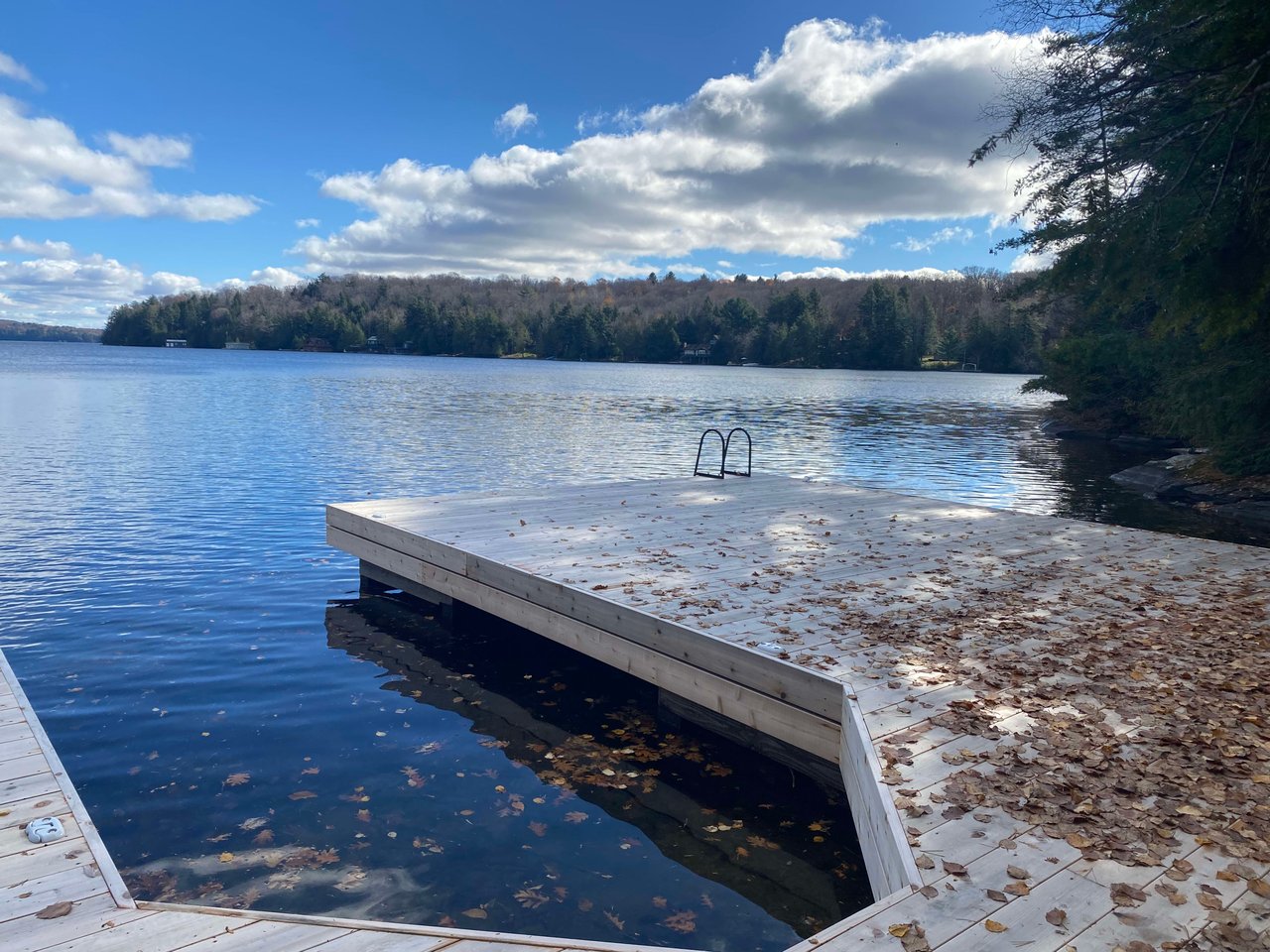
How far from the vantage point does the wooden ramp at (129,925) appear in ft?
9.84

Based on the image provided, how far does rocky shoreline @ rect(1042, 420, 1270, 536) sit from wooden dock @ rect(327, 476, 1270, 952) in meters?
7.88

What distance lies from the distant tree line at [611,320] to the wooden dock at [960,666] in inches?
4013

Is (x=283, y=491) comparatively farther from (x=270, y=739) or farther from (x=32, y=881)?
(x=32, y=881)

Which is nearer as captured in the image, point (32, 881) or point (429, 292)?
point (32, 881)

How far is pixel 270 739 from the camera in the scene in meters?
6.29

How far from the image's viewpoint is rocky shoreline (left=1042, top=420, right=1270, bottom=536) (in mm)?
15875

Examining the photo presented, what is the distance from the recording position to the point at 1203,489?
1823 centimetres

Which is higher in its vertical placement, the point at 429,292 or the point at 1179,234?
the point at 429,292

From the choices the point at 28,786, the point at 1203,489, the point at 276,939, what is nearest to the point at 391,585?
the point at 28,786

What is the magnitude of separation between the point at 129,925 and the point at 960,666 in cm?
462

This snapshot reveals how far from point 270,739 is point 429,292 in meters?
147

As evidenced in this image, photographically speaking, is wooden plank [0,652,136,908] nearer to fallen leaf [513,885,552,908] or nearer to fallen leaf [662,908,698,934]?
fallen leaf [513,885,552,908]

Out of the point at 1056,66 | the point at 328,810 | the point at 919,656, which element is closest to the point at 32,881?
the point at 328,810

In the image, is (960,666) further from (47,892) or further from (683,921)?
(47,892)
